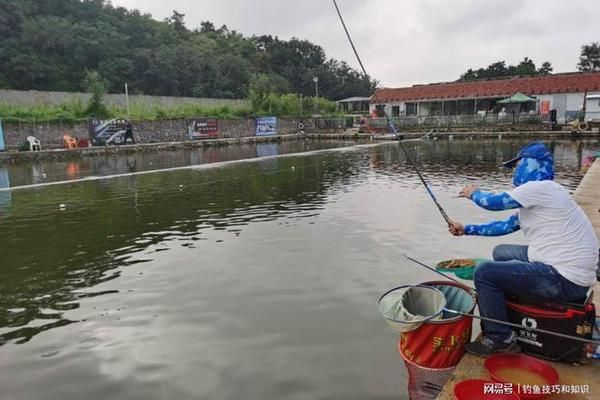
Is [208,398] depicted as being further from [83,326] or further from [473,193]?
[473,193]

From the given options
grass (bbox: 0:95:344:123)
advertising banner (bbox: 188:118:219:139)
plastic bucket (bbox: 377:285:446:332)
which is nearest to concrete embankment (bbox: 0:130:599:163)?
advertising banner (bbox: 188:118:219:139)

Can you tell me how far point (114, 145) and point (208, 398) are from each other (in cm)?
3593

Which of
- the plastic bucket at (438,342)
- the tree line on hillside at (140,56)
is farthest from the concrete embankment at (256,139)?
the plastic bucket at (438,342)

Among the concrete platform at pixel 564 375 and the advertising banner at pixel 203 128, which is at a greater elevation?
the advertising banner at pixel 203 128

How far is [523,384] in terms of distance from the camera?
3.33m

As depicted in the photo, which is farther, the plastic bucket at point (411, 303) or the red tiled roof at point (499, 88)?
the red tiled roof at point (499, 88)

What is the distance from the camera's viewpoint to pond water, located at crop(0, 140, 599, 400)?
4691 mm

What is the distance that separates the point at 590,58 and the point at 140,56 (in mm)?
65436

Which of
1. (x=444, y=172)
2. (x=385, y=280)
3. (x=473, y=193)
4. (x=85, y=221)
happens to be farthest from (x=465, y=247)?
(x=444, y=172)

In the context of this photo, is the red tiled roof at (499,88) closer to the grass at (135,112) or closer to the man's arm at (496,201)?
the grass at (135,112)

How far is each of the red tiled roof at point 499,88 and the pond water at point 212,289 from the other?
105 feet

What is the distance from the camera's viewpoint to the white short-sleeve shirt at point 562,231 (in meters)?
3.47

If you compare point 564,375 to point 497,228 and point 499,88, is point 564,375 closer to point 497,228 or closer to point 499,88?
point 497,228

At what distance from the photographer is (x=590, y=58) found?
2564 inches
